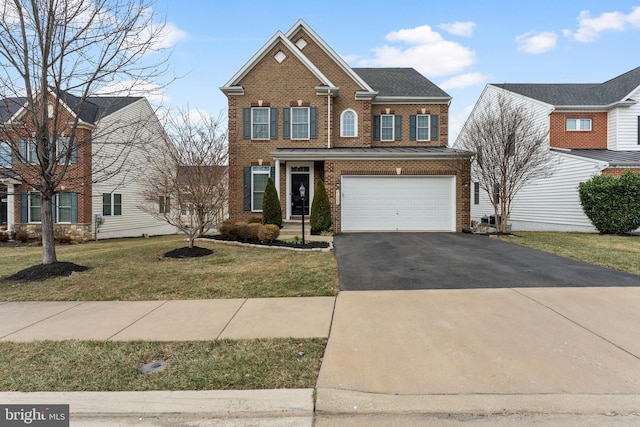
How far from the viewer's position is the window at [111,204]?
64.5 ft

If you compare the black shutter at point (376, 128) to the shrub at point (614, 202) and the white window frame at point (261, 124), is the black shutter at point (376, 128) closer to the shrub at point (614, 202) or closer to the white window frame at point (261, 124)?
the white window frame at point (261, 124)

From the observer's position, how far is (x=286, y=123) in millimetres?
16281

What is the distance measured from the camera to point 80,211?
18.2 m

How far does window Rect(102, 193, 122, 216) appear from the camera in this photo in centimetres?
1965

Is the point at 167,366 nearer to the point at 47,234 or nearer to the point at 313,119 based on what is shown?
the point at 47,234

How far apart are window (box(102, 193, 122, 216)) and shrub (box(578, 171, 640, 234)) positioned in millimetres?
25247

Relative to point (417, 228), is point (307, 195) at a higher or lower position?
higher

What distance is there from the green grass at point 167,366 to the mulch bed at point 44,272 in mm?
4043

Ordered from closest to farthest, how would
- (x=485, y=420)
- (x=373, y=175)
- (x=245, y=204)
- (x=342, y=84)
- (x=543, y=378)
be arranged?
(x=485, y=420) → (x=543, y=378) → (x=373, y=175) → (x=245, y=204) → (x=342, y=84)

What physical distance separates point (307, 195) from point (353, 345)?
1249 centimetres

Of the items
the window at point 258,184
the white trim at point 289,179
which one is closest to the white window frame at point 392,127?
the white trim at point 289,179

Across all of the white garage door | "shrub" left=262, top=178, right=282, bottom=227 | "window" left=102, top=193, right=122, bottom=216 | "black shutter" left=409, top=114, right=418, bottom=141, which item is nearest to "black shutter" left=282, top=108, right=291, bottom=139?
"shrub" left=262, top=178, right=282, bottom=227

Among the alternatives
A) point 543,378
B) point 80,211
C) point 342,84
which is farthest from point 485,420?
point 80,211

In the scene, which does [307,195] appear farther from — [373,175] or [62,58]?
[62,58]
